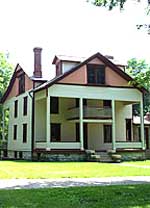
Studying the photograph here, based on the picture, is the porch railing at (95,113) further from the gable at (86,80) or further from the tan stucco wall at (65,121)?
the gable at (86,80)

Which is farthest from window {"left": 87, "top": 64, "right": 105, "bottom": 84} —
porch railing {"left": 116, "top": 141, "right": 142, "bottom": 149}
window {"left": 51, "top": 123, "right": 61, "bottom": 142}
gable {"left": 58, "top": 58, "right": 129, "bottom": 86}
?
porch railing {"left": 116, "top": 141, "right": 142, "bottom": 149}

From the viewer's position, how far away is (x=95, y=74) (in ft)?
98.1

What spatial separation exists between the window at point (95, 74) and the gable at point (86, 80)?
10.4 inches

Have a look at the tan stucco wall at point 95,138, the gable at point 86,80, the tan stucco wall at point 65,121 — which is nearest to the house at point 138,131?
the tan stucco wall at point 95,138

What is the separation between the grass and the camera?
26.7ft

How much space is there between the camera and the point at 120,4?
1493 centimetres

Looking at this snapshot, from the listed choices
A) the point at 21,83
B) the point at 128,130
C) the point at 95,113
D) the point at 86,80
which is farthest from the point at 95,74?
the point at 21,83

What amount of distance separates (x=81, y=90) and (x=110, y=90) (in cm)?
257

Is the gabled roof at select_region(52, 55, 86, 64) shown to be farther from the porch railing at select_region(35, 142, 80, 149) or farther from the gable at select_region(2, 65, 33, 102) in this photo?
the porch railing at select_region(35, 142, 80, 149)

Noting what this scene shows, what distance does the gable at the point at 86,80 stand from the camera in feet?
93.3

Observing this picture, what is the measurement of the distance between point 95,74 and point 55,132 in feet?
19.4

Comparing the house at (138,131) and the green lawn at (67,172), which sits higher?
the house at (138,131)

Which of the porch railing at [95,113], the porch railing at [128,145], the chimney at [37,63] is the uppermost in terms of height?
the chimney at [37,63]

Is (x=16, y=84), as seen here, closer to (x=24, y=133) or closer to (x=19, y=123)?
(x=19, y=123)
